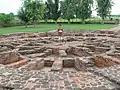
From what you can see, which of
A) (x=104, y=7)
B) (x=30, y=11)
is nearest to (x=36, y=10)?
(x=30, y=11)

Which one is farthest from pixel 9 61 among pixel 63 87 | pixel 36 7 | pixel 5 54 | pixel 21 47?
pixel 36 7

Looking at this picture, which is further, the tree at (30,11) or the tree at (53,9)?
the tree at (53,9)

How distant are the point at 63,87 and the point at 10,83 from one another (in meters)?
1.20

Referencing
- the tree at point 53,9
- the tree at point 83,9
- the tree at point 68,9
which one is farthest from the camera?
the tree at point 53,9

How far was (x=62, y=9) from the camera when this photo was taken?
45.5m

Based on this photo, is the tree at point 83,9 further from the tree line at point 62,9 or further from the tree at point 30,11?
the tree at point 30,11

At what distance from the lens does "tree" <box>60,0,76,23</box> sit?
43.7 metres

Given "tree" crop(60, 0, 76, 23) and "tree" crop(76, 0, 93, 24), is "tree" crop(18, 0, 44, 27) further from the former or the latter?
"tree" crop(76, 0, 93, 24)

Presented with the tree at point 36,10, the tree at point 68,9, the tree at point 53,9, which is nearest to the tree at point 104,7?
the tree at point 68,9

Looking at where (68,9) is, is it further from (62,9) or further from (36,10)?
(36,10)

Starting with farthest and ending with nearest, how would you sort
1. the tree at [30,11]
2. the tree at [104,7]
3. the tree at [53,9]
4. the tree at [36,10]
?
1. the tree at [53,9]
2. the tree at [104,7]
3. the tree at [36,10]
4. the tree at [30,11]

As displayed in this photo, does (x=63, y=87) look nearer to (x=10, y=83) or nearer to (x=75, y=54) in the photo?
(x=10, y=83)

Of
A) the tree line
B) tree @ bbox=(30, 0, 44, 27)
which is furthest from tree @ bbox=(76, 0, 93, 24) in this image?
tree @ bbox=(30, 0, 44, 27)

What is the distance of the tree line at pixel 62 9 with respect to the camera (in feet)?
121
